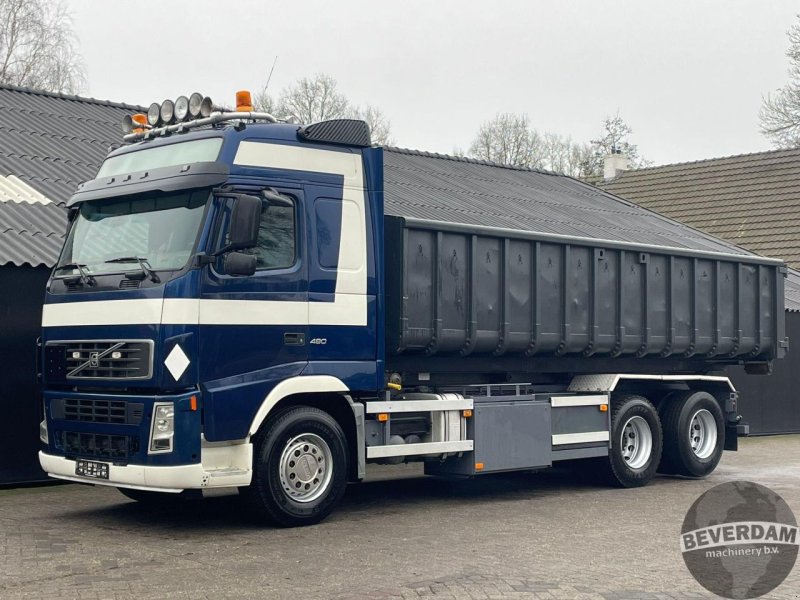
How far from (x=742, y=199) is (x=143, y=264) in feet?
80.6

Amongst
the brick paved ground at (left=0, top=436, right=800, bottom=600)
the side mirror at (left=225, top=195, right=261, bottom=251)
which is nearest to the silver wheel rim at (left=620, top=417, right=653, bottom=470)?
the brick paved ground at (left=0, top=436, right=800, bottom=600)

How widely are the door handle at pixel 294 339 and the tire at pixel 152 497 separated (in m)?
2.13

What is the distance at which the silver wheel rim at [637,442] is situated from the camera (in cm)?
1370

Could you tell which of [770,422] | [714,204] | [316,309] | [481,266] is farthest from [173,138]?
[714,204]

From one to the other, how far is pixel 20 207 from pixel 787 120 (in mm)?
32155

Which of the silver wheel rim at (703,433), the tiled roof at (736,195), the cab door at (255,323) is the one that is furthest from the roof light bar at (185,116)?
the tiled roof at (736,195)

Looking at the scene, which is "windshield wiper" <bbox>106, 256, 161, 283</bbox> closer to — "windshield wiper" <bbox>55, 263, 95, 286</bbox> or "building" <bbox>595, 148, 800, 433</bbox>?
"windshield wiper" <bbox>55, 263, 95, 286</bbox>

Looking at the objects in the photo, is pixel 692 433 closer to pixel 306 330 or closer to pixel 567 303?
pixel 567 303

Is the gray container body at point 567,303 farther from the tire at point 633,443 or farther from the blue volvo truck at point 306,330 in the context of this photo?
the tire at point 633,443

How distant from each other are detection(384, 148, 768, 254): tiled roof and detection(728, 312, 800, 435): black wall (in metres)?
2.65

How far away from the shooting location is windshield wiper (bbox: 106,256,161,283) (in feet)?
31.5

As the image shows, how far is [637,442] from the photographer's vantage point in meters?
13.9

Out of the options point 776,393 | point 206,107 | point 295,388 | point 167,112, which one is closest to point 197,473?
point 295,388

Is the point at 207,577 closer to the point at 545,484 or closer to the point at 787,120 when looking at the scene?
the point at 545,484
